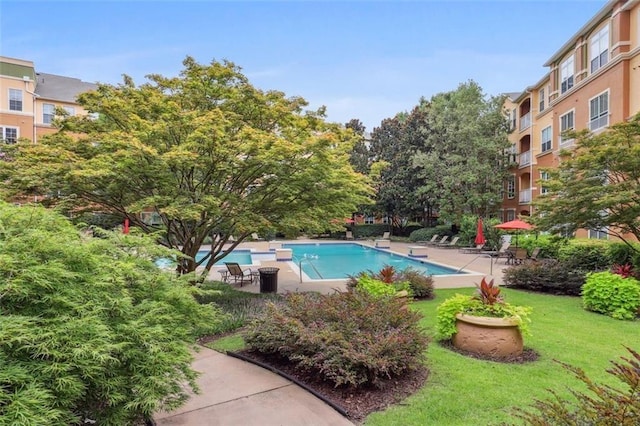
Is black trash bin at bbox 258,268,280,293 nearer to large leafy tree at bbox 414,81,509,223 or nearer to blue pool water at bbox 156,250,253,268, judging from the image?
blue pool water at bbox 156,250,253,268

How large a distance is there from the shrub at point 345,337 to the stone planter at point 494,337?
0.98m

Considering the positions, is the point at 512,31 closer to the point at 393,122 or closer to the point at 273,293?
the point at 273,293

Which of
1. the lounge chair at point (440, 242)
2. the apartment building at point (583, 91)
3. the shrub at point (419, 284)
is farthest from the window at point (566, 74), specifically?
the shrub at point (419, 284)

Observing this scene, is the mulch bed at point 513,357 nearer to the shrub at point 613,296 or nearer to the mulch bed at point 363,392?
the mulch bed at point 363,392

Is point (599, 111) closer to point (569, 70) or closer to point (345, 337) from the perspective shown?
point (569, 70)

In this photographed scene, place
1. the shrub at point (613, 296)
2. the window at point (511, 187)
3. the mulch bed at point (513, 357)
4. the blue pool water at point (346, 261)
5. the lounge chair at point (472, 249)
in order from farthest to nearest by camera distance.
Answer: the window at point (511, 187), the lounge chair at point (472, 249), the blue pool water at point (346, 261), the shrub at point (613, 296), the mulch bed at point (513, 357)

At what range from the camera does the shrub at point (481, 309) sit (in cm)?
601

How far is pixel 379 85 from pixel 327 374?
2073 cm

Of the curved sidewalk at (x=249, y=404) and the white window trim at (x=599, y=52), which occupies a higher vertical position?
the white window trim at (x=599, y=52)

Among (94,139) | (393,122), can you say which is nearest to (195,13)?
(94,139)

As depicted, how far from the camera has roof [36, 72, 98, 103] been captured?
109ft

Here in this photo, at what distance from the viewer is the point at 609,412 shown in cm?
239

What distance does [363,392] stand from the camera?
4.70 m

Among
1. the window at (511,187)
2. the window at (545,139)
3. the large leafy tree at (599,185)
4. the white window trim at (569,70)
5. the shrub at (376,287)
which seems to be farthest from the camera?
the window at (511,187)
